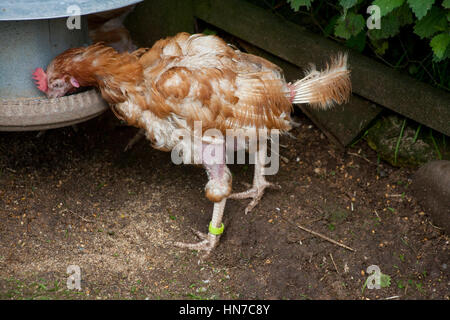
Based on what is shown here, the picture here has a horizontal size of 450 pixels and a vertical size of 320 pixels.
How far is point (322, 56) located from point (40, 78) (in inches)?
72.0

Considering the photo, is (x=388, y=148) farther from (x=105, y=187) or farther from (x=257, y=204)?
(x=105, y=187)

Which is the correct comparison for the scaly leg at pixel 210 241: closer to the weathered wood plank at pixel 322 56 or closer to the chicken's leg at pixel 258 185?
the chicken's leg at pixel 258 185

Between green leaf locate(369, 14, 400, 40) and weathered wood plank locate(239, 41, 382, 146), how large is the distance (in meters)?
0.58

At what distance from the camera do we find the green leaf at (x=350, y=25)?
10.3 feet

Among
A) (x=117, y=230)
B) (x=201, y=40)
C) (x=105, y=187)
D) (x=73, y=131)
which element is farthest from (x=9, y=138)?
(x=201, y=40)

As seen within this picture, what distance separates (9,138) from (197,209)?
1466 millimetres

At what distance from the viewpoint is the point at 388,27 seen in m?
3.11

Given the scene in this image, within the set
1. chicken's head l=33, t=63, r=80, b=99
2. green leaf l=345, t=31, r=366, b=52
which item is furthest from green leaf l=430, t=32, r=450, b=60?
chicken's head l=33, t=63, r=80, b=99

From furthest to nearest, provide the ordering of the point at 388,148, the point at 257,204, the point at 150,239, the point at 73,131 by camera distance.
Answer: the point at 73,131 → the point at 388,148 → the point at 257,204 → the point at 150,239

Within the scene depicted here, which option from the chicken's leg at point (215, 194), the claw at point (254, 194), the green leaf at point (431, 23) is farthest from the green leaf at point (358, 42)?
the chicken's leg at point (215, 194)

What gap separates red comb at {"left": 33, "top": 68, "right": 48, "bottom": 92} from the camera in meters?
2.74

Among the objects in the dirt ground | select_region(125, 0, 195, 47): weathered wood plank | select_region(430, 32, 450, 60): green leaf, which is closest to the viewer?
select_region(430, 32, 450, 60): green leaf

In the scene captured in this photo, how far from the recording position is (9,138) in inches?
148

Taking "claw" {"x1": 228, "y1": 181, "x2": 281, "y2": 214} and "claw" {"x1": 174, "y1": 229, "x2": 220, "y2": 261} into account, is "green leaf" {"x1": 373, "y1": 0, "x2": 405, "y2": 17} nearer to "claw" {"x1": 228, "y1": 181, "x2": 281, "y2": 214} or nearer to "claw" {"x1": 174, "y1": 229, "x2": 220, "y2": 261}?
"claw" {"x1": 228, "y1": 181, "x2": 281, "y2": 214}
